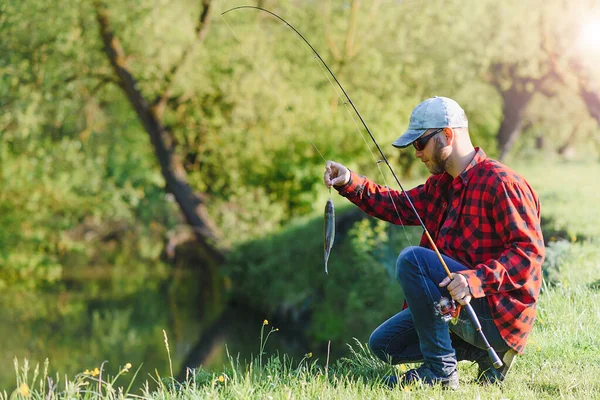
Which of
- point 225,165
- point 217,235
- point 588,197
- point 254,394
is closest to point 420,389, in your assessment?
point 254,394

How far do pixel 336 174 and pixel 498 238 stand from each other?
101 centimetres

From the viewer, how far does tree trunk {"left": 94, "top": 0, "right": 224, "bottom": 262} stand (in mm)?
14844

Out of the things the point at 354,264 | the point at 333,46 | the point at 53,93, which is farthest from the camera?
the point at 333,46

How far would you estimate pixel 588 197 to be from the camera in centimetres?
962

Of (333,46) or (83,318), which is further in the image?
(333,46)

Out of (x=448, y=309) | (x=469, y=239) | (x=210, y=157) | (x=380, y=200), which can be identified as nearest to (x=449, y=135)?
(x=469, y=239)

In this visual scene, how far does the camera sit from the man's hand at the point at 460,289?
3.14 m

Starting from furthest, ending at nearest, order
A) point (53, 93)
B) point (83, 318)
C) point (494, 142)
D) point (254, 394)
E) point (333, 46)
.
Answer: point (494, 142), point (333, 46), point (53, 93), point (83, 318), point (254, 394)

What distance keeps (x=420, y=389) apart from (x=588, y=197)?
704cm

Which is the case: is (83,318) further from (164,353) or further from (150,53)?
(150,53)

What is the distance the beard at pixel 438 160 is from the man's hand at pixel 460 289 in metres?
0.68

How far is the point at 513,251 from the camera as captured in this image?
3.22 meters

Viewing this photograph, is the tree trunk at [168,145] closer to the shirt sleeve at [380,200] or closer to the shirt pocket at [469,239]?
the shirt sleeve at [380,200]

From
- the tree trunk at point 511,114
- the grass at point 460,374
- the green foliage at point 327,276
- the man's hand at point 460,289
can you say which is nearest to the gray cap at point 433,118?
the man's hand at point 460,289
